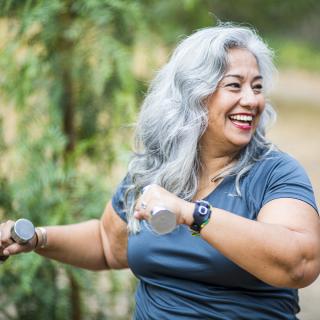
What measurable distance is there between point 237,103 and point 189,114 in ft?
0.58

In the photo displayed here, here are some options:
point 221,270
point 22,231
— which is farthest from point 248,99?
point 22,231

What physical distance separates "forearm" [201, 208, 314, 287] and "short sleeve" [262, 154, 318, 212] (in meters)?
0.18

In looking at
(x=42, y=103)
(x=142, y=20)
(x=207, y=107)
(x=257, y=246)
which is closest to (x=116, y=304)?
(x=42, y=103)

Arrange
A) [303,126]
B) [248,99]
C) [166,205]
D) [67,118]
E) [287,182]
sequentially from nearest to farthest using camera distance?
[166,205] < [287,182] < [248,99] < [67,118] < [303,126]

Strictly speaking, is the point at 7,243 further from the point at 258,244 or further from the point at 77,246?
the point at 258,244

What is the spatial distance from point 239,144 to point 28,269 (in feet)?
5.11

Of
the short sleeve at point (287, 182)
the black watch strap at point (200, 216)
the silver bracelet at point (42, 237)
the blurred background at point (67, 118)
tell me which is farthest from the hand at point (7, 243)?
the blurred background at point (67, 118)

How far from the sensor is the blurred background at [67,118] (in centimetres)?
406

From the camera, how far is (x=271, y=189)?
266 cm

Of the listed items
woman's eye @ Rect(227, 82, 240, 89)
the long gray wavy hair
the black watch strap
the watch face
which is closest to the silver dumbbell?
the watch face

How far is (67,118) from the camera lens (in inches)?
171

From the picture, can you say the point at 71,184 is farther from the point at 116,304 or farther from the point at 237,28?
the point at 237,28

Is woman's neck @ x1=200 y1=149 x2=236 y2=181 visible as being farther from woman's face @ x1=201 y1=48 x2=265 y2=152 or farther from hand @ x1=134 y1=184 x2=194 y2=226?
hand @ x1=134 y1=184 x2=194 y2=226

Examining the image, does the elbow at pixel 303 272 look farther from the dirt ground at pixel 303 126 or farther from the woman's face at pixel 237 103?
the dirt ground at pixel 303 126
